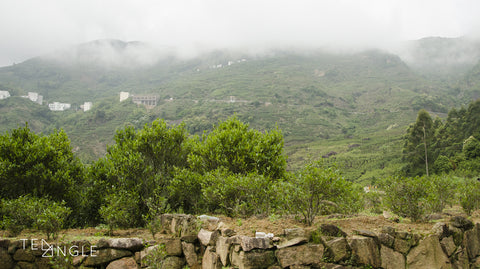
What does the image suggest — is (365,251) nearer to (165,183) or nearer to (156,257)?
(156,257)

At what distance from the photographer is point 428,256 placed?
761 cm

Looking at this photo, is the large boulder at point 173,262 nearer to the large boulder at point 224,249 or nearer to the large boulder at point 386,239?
the large boulder at point 224,249

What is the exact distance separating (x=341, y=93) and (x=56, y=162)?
13297 centimetres

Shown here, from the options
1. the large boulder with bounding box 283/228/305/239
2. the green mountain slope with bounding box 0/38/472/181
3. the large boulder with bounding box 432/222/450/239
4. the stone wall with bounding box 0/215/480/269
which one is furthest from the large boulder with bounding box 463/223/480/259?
the green mountain slope with bounding box 0/38/472/181

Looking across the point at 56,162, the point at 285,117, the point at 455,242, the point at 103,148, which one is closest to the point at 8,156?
the point at 56,162

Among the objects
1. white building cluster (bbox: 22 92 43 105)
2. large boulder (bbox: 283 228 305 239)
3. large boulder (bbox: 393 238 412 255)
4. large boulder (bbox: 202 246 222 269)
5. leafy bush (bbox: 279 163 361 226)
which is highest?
white building cluster (bbox: 22 92 43 105)

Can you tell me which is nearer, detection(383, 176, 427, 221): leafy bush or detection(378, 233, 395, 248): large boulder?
detection(378, 233, 395, 248): large boulder

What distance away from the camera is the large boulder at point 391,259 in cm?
751

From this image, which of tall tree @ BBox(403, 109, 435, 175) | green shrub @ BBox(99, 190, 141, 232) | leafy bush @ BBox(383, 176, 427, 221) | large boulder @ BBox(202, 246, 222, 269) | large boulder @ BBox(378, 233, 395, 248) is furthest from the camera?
tall tree @ BBox(403, 109, 435, 175)

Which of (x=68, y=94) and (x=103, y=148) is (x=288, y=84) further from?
(x=68, y=94)

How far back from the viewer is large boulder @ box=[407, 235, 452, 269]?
756 centimetres

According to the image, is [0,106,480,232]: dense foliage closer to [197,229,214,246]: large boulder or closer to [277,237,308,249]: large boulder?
[277,237,308,249]: large boulder

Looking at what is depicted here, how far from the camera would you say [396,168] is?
143ft

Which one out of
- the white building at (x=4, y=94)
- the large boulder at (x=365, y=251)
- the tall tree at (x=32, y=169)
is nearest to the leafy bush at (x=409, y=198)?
the large boulder at (x=365, y=251)
